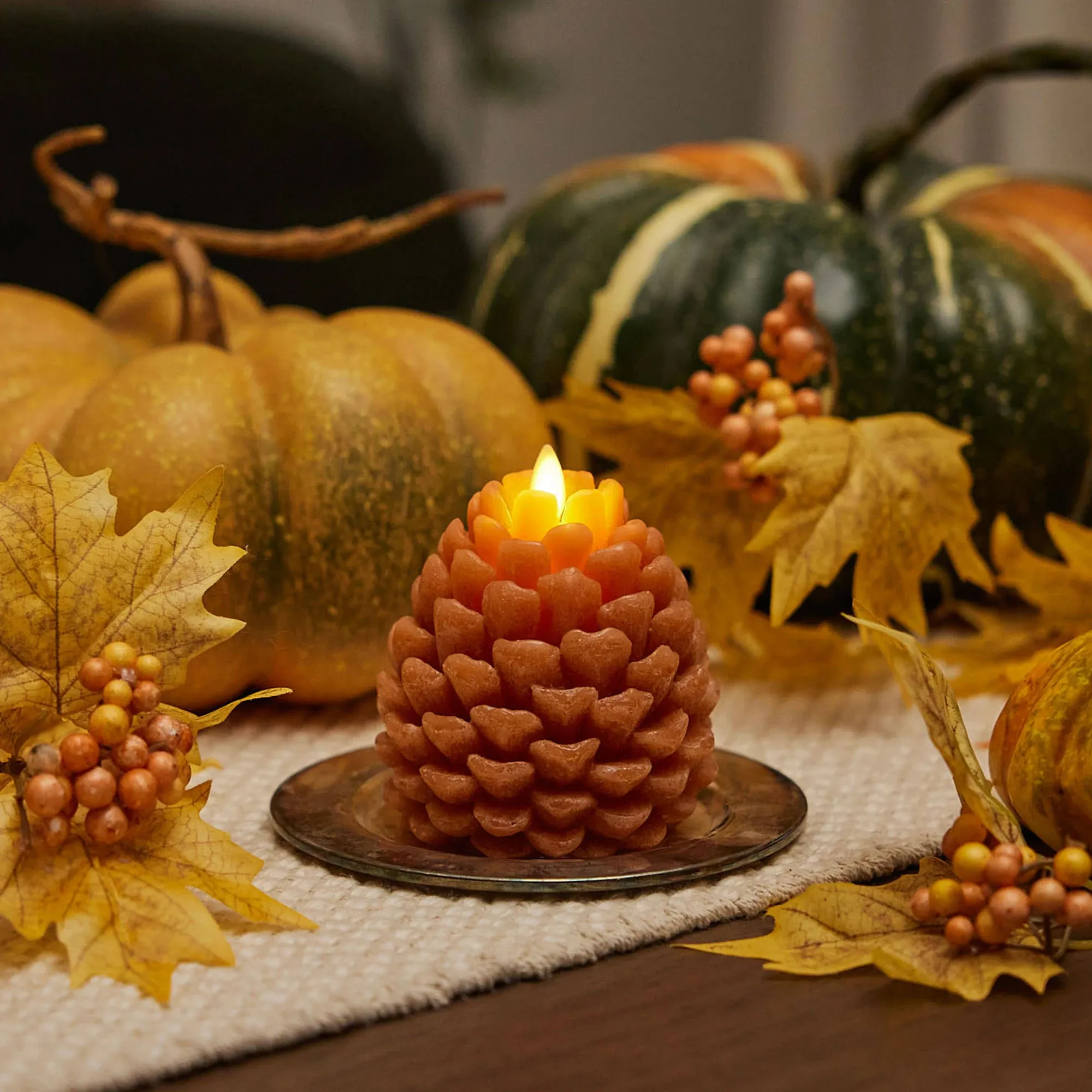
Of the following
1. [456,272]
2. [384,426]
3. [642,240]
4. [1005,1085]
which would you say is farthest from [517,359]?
[1005,1085]

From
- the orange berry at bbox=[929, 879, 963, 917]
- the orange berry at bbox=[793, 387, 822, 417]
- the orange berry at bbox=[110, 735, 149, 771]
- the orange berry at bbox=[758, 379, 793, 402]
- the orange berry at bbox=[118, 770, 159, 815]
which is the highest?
the orange berry at bbox=[758, 379, 793, 402]

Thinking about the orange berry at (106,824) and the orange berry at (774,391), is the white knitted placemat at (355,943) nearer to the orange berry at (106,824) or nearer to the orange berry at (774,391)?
the orange berry at (106,824)

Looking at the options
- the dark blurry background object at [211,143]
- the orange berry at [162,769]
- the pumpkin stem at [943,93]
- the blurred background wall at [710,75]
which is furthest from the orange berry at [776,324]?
the blurred background wall at [710,75]

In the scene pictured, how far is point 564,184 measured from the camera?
1.03 meters

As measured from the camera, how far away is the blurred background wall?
4.32 ft

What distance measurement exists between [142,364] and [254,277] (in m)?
0.50

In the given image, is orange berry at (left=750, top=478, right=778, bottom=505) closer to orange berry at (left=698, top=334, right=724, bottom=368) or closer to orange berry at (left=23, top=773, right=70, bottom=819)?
orange berry at (left=698, top=334, right=724, bottom=368)

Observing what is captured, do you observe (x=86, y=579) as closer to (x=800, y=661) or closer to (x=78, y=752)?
(x=78, y=752)

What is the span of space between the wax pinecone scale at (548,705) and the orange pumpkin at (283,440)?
19 centimetres

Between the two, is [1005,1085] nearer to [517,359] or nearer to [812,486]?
[812,486]

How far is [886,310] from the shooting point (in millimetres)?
851

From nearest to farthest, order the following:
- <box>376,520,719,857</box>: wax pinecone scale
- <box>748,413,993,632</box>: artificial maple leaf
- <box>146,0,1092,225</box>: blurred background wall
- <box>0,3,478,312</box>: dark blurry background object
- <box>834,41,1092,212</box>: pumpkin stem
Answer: <box>376,520,719,857</box>: wax pinecone scale
<box>748,413,993,632</box>: artificial maple leaf
<box>834,41,1092,212</box>: pumpkin stem
<box>0,3,478,312</box>: dark blurry background object
<box>146,0,1092,225</box>: blurred background wall

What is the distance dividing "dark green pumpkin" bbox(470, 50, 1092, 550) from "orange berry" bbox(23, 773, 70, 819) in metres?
0.51

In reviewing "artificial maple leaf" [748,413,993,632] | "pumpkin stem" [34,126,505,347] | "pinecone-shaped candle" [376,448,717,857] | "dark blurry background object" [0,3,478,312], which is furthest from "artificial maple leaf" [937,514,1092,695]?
"dark blurry background object" [0,3,478,312]
